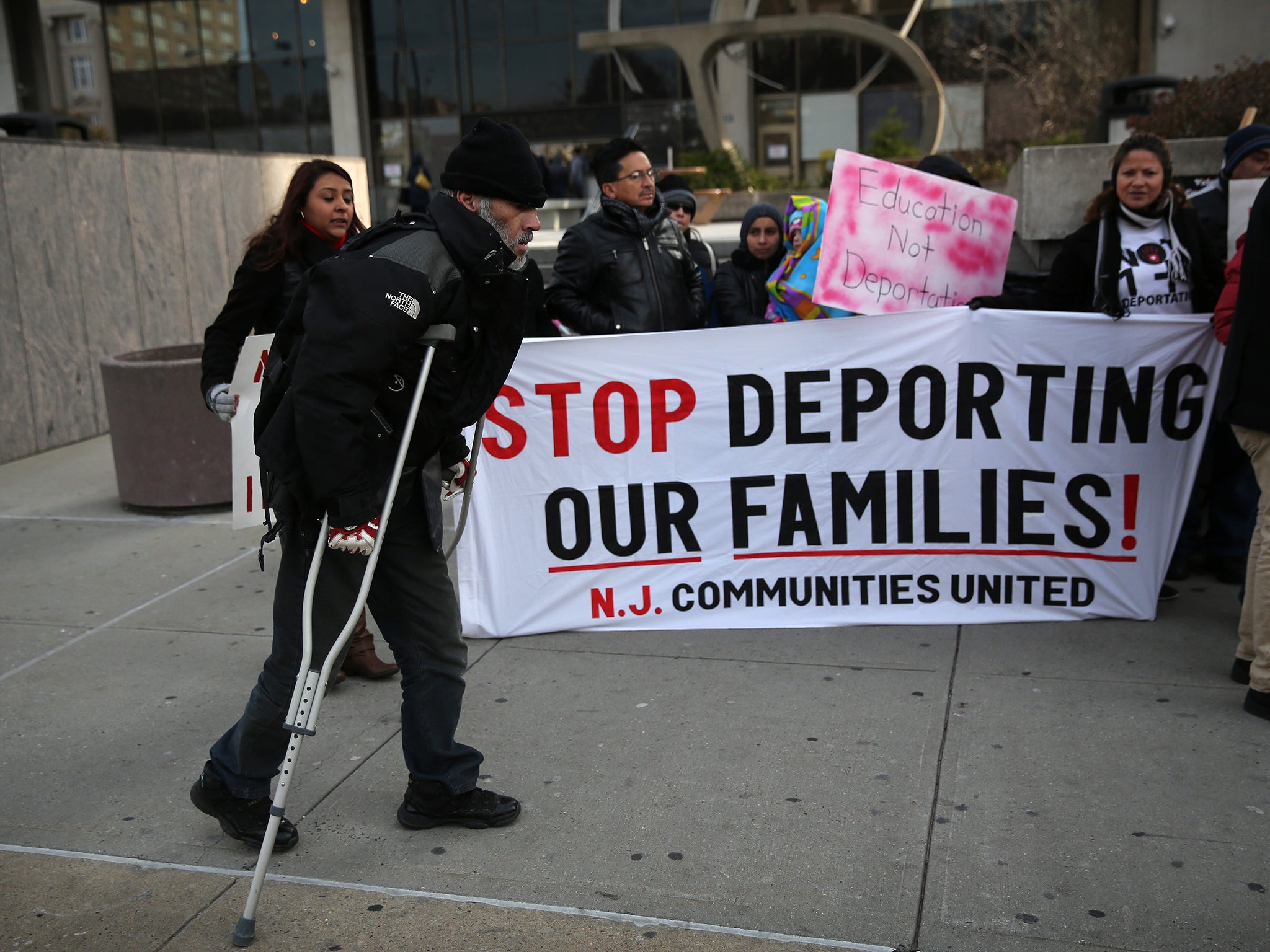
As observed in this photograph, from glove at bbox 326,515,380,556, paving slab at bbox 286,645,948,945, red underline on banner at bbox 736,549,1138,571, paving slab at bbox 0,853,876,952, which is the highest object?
glove at bbox 326,515,380,556

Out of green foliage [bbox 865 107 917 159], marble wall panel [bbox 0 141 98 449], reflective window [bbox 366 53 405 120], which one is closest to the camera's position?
marble wall panel [bbox 0 141 98 449]

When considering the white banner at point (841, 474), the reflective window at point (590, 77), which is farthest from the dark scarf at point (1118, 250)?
the reflective window at point (590, 77)

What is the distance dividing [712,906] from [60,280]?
760 cm

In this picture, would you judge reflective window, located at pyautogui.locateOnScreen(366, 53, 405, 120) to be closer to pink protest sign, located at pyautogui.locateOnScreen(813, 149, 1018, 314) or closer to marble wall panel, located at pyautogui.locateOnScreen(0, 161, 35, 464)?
marble wall panel, located at pyautogui.locateOnScreen(0, 161, 35, 464)

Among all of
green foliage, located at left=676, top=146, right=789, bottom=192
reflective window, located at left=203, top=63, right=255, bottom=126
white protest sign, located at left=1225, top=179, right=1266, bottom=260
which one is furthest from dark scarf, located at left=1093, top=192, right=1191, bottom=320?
reflective window, located at left=203, top=63, right=255, bottom=126

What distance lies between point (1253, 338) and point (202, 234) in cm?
882

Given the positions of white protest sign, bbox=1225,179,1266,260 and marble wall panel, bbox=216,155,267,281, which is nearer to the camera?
white protest sign, bbox=1225,179,1266,260

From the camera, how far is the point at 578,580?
15.6 feet

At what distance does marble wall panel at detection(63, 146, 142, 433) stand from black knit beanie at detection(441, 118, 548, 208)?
21.8 ft

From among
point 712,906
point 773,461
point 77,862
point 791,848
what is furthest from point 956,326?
point 77,862

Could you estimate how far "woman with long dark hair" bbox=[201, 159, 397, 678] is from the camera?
4113 millimetres

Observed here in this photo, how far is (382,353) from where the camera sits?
2721 mm

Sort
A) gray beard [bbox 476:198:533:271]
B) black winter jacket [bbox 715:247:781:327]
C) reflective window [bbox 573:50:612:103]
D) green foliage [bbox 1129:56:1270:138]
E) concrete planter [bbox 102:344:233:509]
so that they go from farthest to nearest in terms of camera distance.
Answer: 1. reflective window [bbox 573:50:612:103]
2. green foliage [bbox 1129:56:1270:138]
3. concrete planter [bbox 102:344:233:509]
4. black winter jacket [bbox 715:247:781:327]
5. gray beard [bbox 476:198:533:271]

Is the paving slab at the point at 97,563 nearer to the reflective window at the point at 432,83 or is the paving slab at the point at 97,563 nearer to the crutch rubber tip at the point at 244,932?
the crutch rubber tip at the point at 244,932
